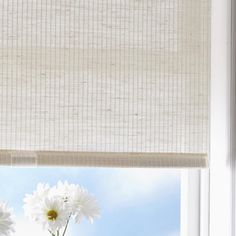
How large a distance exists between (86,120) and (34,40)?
27cm

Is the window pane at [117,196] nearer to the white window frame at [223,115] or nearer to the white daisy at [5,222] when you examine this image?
the white window frame at [223,115]

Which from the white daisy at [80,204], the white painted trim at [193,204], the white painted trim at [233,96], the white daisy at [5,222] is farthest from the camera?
the white painted trim at [193,204]

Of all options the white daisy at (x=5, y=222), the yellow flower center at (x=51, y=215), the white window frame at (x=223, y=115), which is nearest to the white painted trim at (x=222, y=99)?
the white window frame at (x=223, y=115)

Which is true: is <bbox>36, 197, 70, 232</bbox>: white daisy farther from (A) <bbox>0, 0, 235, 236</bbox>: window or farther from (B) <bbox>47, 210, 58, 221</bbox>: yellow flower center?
(A) <bbox>0, 0, 235, 236</bbox>: window

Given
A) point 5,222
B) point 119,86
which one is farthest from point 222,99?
point 5,222

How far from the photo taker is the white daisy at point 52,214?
1.60 metres

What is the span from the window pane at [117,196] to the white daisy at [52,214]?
272 mm

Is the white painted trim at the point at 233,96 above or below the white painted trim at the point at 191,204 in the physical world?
above

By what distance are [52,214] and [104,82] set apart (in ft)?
1.31

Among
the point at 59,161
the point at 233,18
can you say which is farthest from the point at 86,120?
the point at 233,18

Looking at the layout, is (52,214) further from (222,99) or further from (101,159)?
(222,99)

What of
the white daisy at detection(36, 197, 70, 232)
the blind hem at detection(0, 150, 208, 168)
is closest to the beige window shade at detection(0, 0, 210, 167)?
the blind hem at detection(0, 150, 208, 168)

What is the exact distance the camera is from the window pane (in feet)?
6.13

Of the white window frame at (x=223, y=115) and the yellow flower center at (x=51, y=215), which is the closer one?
the yellow flower center at (x=51, y=215)
